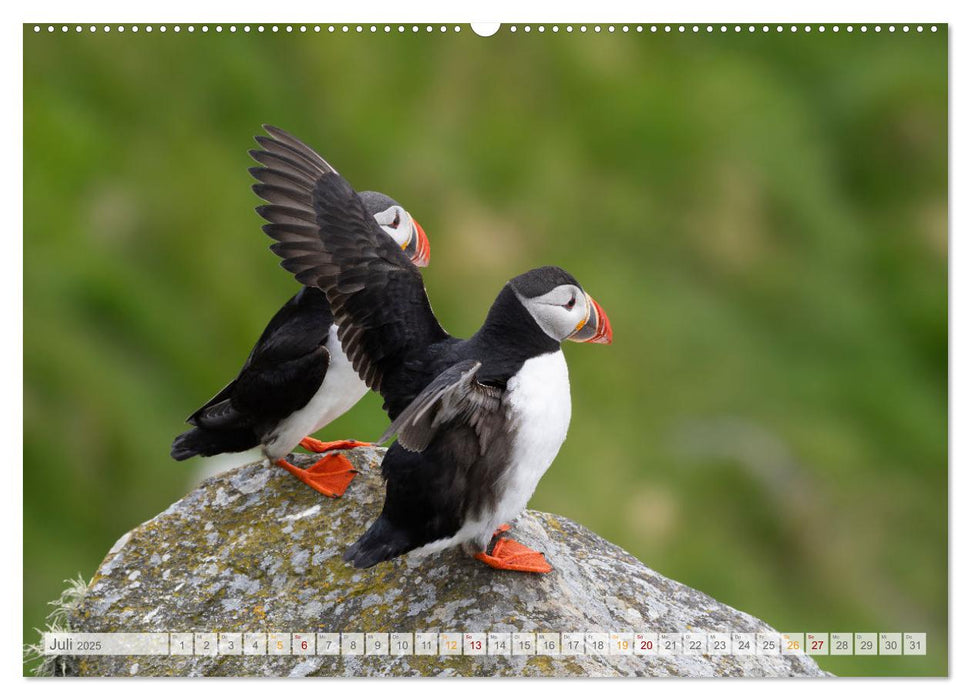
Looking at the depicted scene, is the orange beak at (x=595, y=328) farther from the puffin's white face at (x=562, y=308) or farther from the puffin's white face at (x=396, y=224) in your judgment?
the puffin's white face at (x=396, y=224)

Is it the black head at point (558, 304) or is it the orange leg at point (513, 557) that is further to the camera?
the orange leg at point (513, 557)

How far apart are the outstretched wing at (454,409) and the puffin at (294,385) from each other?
29.6 inches

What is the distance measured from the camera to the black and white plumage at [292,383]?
547 centimetres

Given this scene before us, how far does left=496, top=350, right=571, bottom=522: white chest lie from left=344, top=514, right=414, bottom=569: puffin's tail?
347 millimetres

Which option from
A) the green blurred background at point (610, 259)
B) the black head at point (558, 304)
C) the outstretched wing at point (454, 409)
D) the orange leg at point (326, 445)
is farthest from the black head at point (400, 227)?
the green blurred background at point (610, 259)

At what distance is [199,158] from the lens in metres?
8.55

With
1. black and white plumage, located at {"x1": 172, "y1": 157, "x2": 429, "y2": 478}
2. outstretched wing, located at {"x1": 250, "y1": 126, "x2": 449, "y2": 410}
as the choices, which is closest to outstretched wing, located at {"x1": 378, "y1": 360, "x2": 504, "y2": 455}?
outstretched wing, located at {"x1": 250, "y1": 126, "x2": 449, "y2": 410}

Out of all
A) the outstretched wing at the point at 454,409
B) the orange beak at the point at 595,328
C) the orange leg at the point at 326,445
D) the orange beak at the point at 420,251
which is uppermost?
the orange beak at the point at 420,251

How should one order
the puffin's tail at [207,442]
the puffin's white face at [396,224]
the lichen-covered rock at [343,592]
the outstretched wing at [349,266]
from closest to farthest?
the outstretched wing at [349,266], the lichen-covered rock at [343,592], the puffin's white face at [396,224], the puffin's tail at [207,442]

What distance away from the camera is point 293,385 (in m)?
5.53

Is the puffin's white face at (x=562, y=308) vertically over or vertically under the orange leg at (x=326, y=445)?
over

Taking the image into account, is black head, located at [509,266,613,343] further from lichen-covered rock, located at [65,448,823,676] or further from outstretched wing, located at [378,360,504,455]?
lichen-covered rock, located at [65,448,823,676]

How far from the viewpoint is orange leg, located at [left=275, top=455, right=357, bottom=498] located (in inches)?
229

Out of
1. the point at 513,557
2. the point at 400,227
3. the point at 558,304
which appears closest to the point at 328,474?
the point at 513,557
